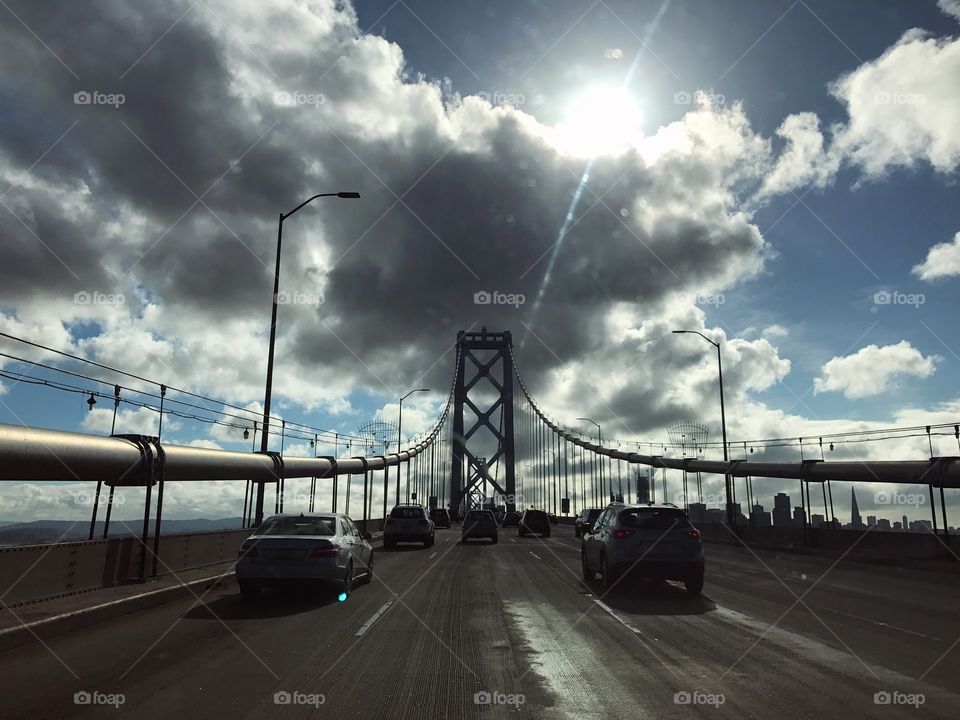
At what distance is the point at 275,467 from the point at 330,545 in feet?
38.0

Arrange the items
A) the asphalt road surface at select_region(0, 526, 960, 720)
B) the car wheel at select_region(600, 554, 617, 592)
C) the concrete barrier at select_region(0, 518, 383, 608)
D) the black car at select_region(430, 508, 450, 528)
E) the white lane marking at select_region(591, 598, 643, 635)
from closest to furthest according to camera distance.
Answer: the asphalt road surface at select_region(0, 526, 960, 720)
the white lane marking at select_region(591, 598, 643, 635)
the concrete barrier at select_region(0, 518, 383, 608)
the car wheel at select_region(600, 554, 617, 592)
the black car at select_region(430, 508, 450, 528)

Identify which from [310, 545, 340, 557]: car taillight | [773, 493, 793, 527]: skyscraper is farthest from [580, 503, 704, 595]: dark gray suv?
[773, 493, 793, 527]: skyscraper

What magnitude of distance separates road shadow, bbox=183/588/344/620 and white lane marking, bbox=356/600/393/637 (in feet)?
2.99

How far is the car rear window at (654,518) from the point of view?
13844 mm

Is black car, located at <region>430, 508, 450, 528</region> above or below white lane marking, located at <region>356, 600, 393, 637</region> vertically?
above

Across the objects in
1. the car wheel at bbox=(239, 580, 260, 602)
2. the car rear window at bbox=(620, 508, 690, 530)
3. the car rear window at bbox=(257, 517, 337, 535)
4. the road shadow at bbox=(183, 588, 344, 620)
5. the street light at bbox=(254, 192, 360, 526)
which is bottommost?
the road shadow at bbox=(183, 588, 344, 620)

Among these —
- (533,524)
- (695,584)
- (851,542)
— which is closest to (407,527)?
(851,542)

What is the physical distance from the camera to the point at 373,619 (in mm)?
10383

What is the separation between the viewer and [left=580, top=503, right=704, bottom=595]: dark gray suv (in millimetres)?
13500

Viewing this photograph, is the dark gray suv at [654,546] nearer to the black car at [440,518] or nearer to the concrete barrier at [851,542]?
the concrete barrier at [851,542]

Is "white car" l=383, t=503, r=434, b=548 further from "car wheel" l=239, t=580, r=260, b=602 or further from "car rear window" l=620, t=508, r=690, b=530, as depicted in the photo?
"car rear window" l=620, t=508, r=690, b=530

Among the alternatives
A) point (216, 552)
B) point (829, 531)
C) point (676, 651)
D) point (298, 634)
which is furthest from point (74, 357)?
point (829, 531)

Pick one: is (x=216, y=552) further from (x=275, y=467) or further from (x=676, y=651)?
(x=676, y=651)

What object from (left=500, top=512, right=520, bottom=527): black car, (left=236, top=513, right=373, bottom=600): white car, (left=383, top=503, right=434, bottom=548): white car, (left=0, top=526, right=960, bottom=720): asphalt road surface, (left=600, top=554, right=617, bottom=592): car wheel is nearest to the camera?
(left=0, top=526, right=960, bottom=720): asphalt road surface
